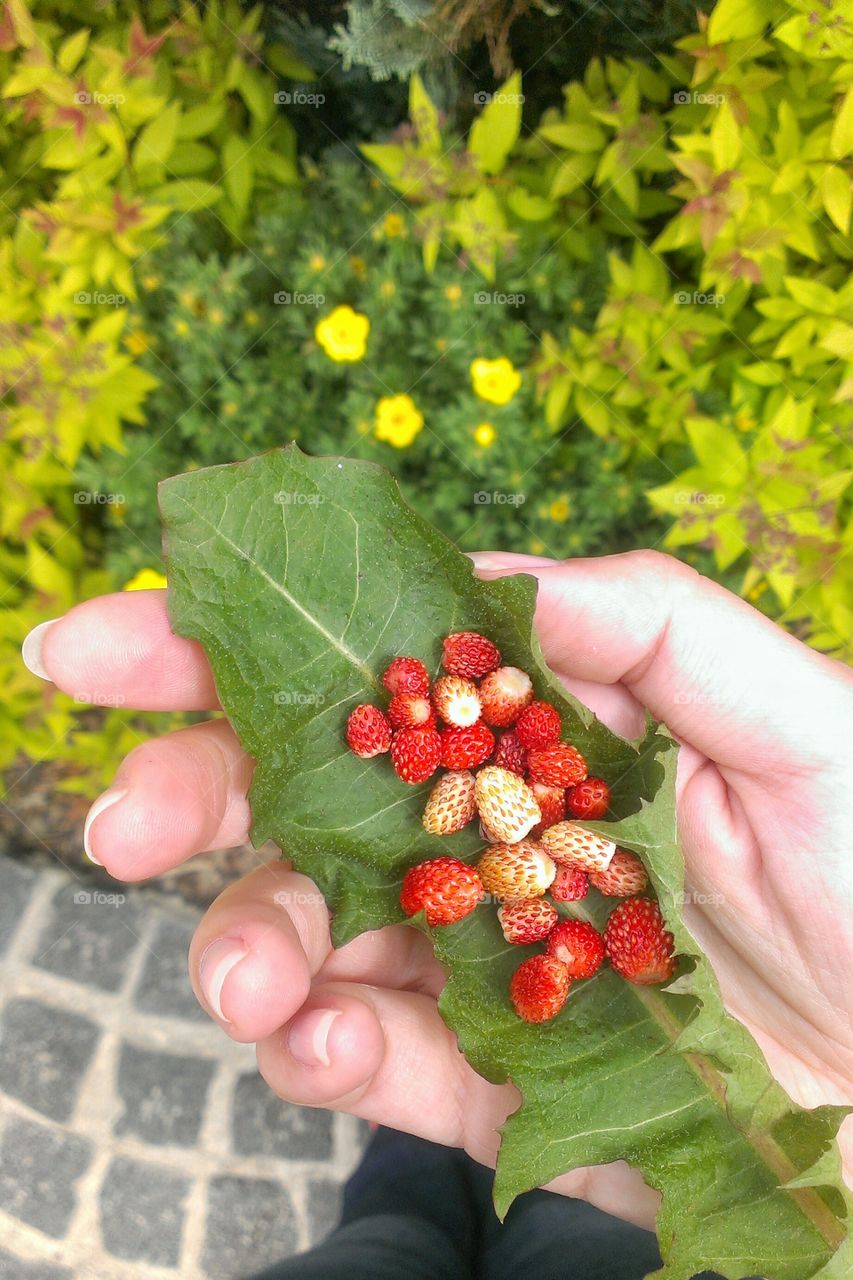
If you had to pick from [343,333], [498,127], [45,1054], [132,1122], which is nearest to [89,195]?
[343,333]

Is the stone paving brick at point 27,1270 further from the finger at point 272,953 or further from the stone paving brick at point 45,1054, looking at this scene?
the finger at point 272,953

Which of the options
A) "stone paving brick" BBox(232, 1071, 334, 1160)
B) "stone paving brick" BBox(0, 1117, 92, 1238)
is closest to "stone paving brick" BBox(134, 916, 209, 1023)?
"stone paving brick" BBox(232, 1071, 334, 1160)

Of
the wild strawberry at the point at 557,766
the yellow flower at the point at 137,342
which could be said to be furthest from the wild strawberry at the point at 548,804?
the yellow flower at the point at 137,342

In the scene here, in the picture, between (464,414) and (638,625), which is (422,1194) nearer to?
(638,625)

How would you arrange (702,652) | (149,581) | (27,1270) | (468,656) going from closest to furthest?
(468,656) → (702,652) → (149,581) → (27,1270)

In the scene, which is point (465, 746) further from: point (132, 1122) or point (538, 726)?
point (132, 1122)
